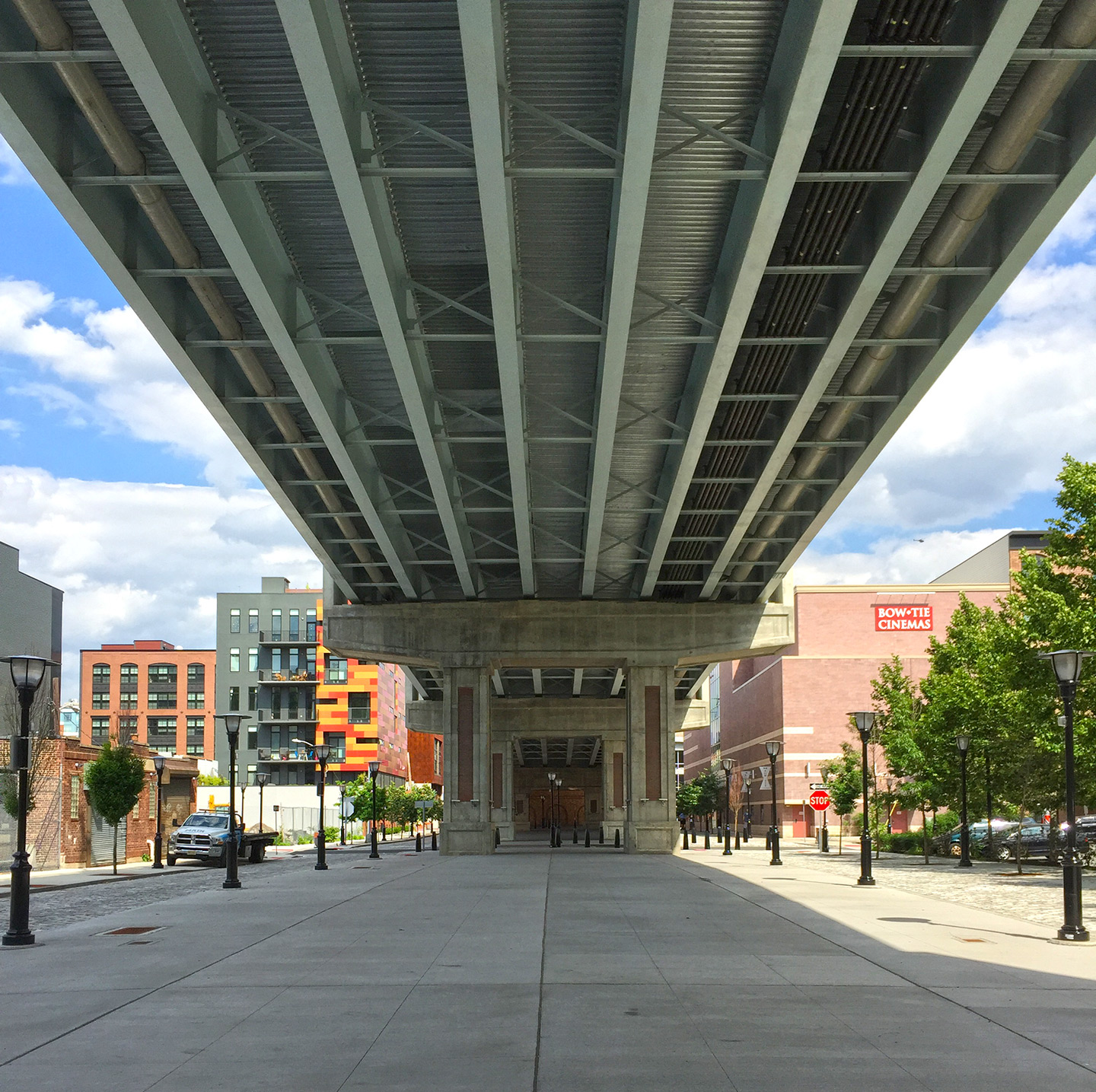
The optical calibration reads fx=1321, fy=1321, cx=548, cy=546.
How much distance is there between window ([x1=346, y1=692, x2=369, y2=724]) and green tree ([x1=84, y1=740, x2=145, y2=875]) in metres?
81.8

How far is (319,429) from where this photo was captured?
82.5 feet

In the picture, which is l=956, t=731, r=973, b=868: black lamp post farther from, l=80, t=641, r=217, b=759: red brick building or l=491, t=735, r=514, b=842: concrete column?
l=80, t=641, r=217, b=759: red brick building

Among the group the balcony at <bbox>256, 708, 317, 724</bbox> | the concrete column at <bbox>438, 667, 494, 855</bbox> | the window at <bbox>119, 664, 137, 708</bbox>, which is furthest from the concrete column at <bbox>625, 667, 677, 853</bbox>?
the window at <bbox>119, 664, 137, 708</bbox>

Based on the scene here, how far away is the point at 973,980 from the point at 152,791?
166 feet

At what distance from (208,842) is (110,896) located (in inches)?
668

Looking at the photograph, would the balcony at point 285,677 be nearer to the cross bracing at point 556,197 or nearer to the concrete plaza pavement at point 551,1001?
the cross bracing at point 556,197

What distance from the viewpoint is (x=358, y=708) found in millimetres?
124188

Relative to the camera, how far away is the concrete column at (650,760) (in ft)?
152

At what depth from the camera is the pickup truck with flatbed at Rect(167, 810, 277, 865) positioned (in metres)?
43.3

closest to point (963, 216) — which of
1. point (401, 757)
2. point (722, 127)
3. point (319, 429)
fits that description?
point (722, 127)

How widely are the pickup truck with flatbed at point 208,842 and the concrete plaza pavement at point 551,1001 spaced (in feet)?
73.6

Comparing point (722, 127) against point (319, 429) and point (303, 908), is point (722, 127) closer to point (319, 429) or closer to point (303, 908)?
point (319, 429)

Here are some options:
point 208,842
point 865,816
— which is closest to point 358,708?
point 208,842

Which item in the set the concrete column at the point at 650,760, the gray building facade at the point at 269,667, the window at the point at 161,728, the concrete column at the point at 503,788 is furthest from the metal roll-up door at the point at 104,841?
the window at the point at 161,728
